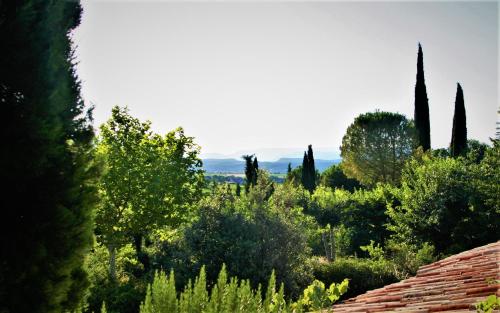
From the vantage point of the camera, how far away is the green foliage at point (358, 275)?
14422 millimetres

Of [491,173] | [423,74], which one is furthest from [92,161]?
[423,74]

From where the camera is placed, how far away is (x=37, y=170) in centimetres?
352

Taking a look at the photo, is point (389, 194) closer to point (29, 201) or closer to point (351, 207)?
point (351, 207)

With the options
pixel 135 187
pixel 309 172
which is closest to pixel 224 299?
pixel 135 187

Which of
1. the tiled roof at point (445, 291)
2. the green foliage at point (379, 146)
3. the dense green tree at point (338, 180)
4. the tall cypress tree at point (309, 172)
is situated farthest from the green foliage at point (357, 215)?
the dense green tree at point (338, 180)

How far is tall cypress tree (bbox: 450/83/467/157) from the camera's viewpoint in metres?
27.7

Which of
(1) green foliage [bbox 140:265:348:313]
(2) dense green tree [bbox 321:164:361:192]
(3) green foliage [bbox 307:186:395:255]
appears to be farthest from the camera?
(2) dense green tree [bbox 321:164:361:192]

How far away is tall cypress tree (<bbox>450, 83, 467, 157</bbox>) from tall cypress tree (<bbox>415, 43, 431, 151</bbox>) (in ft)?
8.36

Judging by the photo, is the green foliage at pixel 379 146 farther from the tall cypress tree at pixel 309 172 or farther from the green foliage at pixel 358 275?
the green foliage at pixel 358 275

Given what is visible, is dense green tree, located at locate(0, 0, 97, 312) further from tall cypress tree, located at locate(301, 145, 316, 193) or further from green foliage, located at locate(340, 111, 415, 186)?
tall cypress tree, located at locate(301, 145, 316, 193)

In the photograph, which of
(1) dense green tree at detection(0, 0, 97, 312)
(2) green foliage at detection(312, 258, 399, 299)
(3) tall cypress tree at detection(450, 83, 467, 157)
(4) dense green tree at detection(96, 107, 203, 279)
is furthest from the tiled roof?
(3) tall cypress tree at detection(450, 83, 467, 157)

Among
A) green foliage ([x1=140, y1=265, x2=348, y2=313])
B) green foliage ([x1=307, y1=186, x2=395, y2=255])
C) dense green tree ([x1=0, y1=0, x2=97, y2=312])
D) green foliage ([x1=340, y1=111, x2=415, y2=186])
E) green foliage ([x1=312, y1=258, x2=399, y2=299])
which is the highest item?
green foliage ([x1=340, y1=111, x2=415, y2=186])

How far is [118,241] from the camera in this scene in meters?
17.2

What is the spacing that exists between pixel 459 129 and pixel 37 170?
29766 millimetres
